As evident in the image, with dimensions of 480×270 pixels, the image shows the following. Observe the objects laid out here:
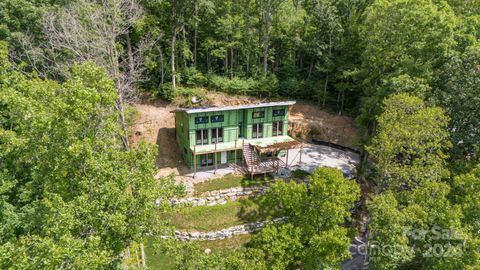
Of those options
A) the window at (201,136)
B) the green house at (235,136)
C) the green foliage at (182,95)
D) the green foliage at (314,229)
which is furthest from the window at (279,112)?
the green foliage at (314,229)

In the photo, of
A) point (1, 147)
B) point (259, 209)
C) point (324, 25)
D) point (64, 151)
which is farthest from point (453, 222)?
point (324, 25)

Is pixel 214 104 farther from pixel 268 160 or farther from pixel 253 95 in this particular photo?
pixel 268 160

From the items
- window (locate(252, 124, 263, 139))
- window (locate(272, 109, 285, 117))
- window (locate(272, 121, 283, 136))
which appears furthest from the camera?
window (locate(272, 121, 283, 136))

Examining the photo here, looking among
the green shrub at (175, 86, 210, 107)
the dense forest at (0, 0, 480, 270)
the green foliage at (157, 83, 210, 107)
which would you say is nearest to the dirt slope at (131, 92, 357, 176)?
the green foliage at (157, 83, 210, 107)

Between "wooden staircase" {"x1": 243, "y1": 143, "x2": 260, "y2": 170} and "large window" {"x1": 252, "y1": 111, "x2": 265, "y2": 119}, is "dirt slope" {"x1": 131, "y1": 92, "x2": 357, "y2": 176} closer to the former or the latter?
"wooden staircase" {"x1": 243, "y1": 143, "x2": 260, "y2": 170}

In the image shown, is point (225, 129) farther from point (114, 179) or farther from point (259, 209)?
point (114, 179)

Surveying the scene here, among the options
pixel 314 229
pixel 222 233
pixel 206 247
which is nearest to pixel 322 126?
pixel 222 233

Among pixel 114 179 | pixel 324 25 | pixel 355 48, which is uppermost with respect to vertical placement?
pixel 324 25
